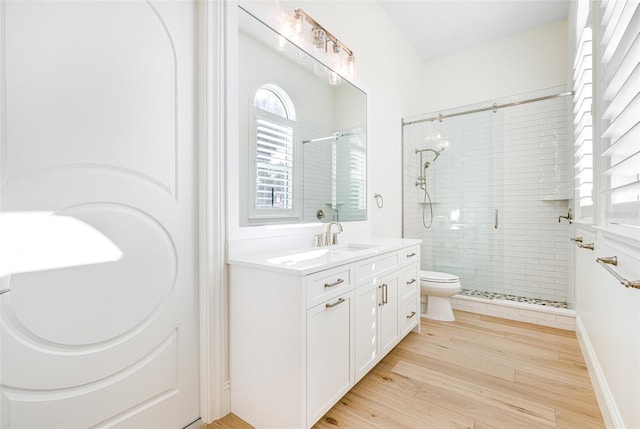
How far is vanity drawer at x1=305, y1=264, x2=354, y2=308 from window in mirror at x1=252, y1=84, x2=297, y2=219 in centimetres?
56

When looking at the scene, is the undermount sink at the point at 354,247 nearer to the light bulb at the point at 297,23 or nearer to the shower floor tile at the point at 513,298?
the light bulb at the point at 297,23

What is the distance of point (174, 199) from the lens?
142 centimetres

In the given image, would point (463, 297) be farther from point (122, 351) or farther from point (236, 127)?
point (122, 351)

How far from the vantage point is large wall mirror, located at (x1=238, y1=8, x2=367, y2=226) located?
1.71 meters

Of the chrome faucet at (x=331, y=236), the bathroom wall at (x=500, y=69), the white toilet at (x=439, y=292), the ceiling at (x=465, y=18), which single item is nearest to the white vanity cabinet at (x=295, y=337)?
the chrome faucet at (x=331, y=236)

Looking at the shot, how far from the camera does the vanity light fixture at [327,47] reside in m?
1.98

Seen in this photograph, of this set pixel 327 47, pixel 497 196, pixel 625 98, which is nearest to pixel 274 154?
pixel 327 47

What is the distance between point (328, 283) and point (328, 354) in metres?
0.36

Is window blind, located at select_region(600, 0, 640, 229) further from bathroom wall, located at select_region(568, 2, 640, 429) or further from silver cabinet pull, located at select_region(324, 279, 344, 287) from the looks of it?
silver cabinet pull, located at select_region(324, 279, 344, 287)

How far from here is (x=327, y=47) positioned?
2.27 m

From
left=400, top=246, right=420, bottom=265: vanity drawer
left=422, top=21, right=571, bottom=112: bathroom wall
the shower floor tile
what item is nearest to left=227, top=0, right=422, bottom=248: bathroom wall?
left=422, top=21, right=571, bottom=112: bathroom wall

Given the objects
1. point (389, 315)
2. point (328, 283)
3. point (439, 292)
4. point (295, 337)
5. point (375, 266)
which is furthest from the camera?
point (439, 292)

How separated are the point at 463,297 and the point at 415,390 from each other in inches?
68.4

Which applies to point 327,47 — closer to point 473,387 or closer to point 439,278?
point 439,278
